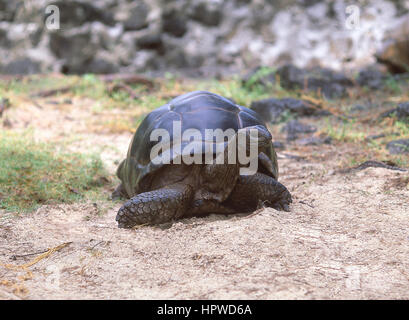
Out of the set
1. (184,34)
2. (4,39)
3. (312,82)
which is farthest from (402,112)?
(4,39)

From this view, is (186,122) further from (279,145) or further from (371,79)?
(371,79)

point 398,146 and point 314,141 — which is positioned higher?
point 398,146

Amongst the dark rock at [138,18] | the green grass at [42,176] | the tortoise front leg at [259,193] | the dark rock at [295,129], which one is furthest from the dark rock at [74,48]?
the tortoise front leg at [259,193]

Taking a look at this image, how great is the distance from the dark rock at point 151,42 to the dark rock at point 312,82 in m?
4.64

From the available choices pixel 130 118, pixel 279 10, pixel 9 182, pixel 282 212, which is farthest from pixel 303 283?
pixel 279 10

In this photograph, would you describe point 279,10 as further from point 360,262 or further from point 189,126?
point 360,262

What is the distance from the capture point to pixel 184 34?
35.2 feet

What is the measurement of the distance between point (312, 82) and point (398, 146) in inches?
112

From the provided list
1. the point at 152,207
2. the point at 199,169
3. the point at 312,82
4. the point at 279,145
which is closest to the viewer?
the point at 152,207

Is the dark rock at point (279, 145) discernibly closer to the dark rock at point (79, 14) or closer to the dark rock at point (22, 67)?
the dark rock at point (22, 67)

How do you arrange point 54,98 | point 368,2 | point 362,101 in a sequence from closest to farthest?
point 362,101
point 54,98
point 368,2

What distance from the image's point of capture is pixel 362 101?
614 centimetres

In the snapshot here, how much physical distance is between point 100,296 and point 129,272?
24 cm

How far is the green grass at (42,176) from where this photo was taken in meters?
3.13
